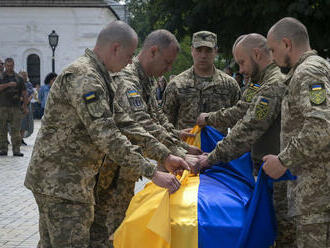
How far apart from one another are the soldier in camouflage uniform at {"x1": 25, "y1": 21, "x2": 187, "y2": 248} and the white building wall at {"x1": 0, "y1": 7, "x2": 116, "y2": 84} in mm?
44587

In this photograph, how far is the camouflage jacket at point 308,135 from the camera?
338 centimetres

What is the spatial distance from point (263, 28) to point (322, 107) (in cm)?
1365

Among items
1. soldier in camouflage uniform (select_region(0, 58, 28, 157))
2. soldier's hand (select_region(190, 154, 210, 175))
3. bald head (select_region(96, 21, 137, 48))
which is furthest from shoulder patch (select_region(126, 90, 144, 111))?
soldier in camouflage uniform (select_region(0, 58, 28, 157))

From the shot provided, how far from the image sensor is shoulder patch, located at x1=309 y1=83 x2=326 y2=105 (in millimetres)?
3418

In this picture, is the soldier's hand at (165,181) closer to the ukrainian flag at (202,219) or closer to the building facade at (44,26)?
the ukrainian flag at (202,219)

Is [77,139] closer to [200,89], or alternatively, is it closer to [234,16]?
[200,89]

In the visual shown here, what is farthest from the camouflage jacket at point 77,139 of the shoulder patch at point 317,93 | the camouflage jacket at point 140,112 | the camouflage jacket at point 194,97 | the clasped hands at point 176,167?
the camouflage jacket at point 194,97

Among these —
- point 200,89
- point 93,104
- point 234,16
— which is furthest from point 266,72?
point 234,16

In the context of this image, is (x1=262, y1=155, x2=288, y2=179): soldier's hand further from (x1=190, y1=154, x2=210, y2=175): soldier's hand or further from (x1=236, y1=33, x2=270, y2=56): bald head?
(x1=236, y1=33, x2=270, y2=56): bald head

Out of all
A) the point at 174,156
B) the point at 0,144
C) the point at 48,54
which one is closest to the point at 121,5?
the point at 48,54

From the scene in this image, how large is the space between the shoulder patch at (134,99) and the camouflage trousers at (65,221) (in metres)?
1.26

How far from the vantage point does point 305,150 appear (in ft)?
11.2

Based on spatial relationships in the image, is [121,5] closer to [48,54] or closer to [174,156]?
[48,54]

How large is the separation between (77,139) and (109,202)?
1.33m
